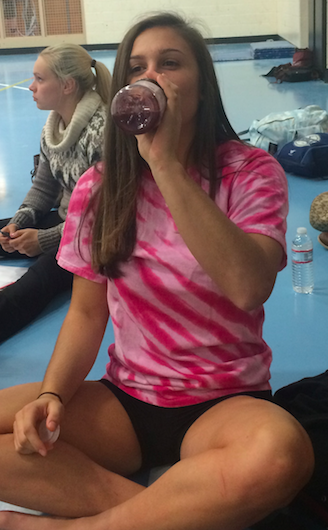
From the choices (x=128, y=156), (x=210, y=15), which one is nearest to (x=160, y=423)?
(x=128, y=156)

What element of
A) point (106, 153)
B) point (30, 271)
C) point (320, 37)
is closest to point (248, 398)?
Answer: point (106, 153)

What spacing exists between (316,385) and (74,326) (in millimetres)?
599

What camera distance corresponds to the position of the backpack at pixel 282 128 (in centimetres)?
408

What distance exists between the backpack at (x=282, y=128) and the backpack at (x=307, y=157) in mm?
285

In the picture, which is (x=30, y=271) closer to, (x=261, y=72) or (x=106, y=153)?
(x=106, y=153)

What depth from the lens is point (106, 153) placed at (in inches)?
47.8

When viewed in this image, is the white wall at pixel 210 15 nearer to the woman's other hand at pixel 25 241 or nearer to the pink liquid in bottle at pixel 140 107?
the woman's other hand at pixel 25 241

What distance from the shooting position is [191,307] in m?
1.16

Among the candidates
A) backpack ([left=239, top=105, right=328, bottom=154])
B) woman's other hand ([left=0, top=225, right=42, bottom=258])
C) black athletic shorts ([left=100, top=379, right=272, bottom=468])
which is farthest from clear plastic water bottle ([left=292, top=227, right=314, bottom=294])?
backpack ([left=239, top=105, right=328, bottom=154])

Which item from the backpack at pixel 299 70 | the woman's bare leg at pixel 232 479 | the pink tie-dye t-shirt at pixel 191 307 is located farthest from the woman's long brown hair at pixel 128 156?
the backpack at pixel 299 70

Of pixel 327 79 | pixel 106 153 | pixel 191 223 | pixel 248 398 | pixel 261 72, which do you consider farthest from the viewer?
pixel 261 72

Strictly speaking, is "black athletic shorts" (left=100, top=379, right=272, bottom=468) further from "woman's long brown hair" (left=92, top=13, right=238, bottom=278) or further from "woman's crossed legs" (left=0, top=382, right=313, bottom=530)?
"woman's long brown hair" (left=92, top=13, right=238, bottom=278)

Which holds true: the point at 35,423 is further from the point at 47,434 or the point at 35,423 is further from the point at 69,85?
the point at 69,85

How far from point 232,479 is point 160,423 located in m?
0.26
